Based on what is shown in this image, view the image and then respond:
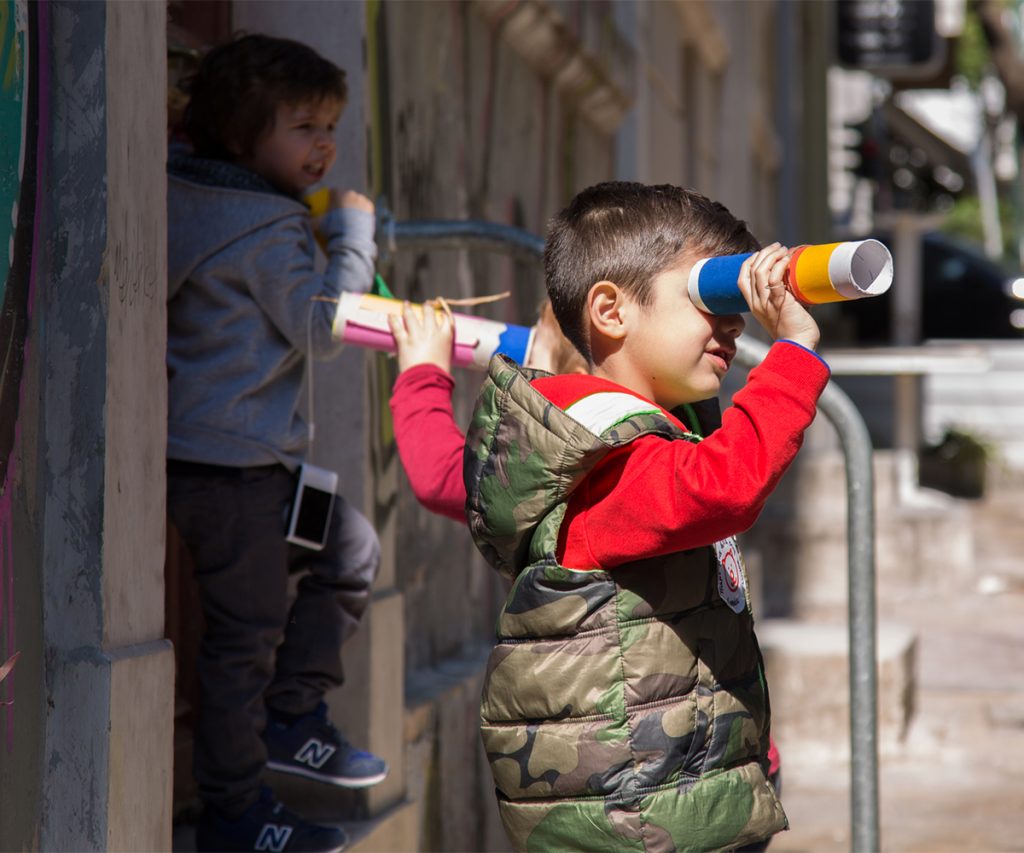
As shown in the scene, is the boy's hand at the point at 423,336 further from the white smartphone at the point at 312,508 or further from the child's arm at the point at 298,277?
the white smartphone at the point at 312,508

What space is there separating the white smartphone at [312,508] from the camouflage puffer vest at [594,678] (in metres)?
0.80

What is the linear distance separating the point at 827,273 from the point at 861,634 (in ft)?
5.57

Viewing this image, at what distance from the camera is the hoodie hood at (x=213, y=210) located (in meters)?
2.66

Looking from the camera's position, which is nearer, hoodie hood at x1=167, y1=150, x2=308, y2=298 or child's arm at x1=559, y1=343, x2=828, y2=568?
child's arm at x1=559, y1=343, x2=828, y2=568

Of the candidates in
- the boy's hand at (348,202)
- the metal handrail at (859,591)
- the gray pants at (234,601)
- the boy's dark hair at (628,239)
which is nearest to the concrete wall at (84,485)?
the gray pants at (234,601)

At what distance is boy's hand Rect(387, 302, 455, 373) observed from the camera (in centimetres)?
241

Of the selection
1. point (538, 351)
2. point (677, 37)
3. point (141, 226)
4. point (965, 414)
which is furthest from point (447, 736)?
point (965, 414)

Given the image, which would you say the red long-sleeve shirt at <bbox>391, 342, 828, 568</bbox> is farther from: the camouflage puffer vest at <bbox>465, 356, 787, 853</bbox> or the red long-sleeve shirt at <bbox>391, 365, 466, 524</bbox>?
the red long-sleeve shirt at <bbox>391, 365, 466, 524</bbox>

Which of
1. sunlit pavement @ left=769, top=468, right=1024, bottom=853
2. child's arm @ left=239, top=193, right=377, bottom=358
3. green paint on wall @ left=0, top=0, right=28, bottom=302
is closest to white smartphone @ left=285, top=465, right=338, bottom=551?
child's arm @ left=239, top=193, right=377, bottom=358

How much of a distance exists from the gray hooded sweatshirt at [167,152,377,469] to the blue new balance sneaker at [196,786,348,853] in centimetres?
60

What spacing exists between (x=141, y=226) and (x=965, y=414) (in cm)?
1553

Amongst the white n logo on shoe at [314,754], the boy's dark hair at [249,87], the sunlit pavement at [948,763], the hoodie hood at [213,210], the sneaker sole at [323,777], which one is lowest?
the sunlit pavement at [948,763]

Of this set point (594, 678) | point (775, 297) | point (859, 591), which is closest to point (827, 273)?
point (775, 297)

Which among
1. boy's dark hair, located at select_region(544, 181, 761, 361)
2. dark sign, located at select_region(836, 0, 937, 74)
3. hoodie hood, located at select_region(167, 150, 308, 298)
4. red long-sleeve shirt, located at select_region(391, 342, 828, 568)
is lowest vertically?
Result: red long-sleeve shirt, located at select_region(391, 342, 828, 568)
